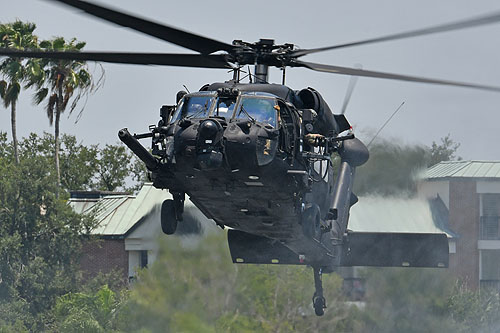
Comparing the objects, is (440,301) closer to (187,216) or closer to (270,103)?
(187,216)

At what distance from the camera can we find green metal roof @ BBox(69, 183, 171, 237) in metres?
28.9

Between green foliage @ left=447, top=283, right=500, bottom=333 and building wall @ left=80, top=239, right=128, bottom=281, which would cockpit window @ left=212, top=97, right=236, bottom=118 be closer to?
green foliage @ left=447, top=283, right=500, bottom=333

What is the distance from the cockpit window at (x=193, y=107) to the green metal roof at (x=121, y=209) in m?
12.6

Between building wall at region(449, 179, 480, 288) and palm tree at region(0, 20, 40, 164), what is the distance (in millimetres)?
17906

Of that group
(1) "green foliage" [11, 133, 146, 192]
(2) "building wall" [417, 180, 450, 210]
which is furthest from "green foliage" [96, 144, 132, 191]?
(2) "building wall" [417, 180, 450, 210]

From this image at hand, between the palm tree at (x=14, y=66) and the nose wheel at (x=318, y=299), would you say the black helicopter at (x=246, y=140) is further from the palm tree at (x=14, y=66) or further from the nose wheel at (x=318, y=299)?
the palm tree at (x=14, y=66)

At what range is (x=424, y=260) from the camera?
18.2m

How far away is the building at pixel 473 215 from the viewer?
77.5 feet

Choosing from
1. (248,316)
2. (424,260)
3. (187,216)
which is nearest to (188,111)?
(424,260)

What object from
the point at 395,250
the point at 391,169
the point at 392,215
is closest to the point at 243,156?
the point at 395,250

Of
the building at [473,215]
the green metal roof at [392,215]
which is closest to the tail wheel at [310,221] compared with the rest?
the green metal roof at [392,215]

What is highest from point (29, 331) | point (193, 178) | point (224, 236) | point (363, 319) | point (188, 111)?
point (188, 111)

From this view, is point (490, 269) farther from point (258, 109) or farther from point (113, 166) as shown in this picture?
point (113, 166)

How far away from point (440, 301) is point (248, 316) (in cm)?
485
